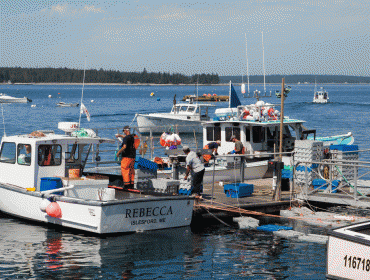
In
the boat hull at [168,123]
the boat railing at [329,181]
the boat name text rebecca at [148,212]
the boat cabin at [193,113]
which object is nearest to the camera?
the boat name text rebecca at [148,212]

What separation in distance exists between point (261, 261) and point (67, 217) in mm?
4915

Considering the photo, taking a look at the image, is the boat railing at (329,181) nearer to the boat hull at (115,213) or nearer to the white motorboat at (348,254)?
the boat hull at (115,213)

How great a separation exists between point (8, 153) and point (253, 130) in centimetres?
921

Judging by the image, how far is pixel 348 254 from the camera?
8859mm

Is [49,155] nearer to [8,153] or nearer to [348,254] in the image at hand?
[8,153]

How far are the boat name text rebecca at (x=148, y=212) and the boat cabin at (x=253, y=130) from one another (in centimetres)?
749

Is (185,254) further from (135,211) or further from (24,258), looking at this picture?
(24,258)

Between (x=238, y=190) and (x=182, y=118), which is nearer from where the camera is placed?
(x=238, y=190)

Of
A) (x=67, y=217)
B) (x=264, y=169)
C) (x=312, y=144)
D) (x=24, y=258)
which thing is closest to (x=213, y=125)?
(x=264, y=169)

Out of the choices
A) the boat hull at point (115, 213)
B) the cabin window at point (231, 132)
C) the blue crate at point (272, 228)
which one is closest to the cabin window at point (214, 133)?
the cabin window at point (231, 132)

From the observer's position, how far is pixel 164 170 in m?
19.1

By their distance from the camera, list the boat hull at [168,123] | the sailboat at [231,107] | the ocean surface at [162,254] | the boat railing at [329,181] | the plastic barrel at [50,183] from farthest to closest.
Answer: the boat hull at [168,123]
the sailboat at [231,107]
the boat railing at [329,181]
the plastic barrel at [50,183]
the ocean surface at [162,254]

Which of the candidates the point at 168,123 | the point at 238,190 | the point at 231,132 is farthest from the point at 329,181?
the point at 168,123

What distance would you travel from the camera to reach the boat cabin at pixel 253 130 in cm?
2117
